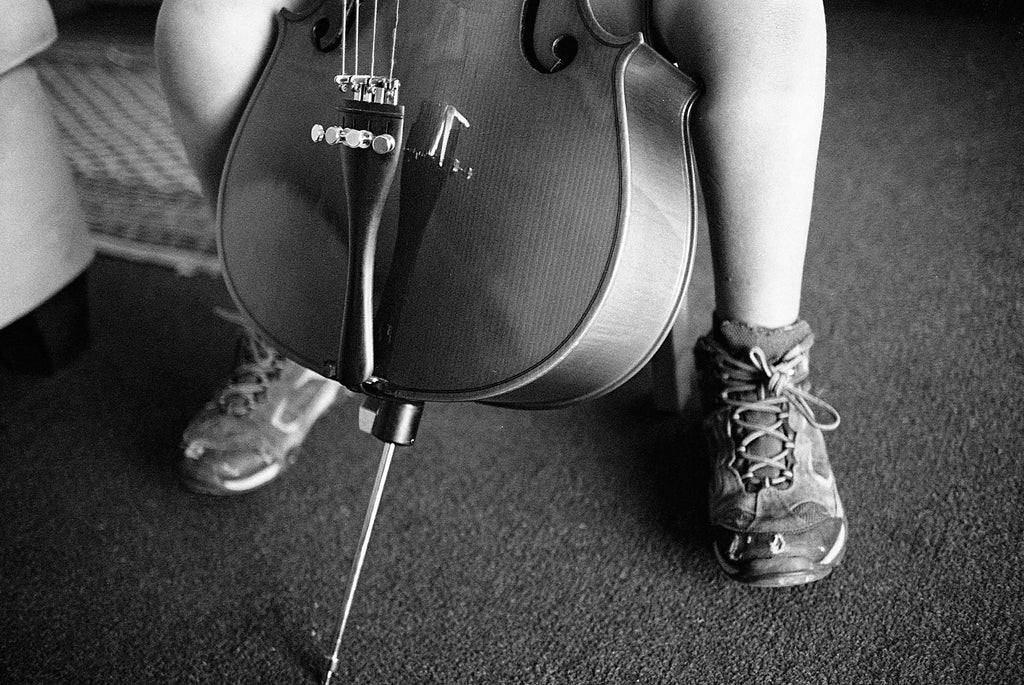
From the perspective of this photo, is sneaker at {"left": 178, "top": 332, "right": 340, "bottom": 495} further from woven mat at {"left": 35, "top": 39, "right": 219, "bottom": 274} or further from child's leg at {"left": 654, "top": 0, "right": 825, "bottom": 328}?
child's leg at {"left": 654, "top": 0, "right": 825, "bottom": 328}

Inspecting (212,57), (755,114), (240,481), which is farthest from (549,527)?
(212,57)

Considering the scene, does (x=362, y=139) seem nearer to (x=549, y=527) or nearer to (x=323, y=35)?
(x=323, y=35)

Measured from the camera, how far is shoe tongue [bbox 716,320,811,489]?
0.80 metres

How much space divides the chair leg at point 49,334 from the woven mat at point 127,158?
198 millimetres

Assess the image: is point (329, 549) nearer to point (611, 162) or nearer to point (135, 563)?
point (135, 563)

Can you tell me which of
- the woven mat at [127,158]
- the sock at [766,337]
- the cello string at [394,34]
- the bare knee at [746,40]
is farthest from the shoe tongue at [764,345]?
the woven mat at [127,158]

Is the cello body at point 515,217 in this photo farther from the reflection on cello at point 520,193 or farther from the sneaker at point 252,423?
the sneaker at point 252,423

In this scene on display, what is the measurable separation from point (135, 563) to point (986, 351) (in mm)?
932

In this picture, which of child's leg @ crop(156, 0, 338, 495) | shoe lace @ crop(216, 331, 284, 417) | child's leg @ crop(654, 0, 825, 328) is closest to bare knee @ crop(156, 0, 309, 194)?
child's leg @ crop(156, 0, 338, 495)

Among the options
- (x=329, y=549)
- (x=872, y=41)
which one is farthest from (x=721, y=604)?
(x=872, y=41)

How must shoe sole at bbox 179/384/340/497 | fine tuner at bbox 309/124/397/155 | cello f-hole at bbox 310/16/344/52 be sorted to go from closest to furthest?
fine tuner at bbox 309/124/397/155, cello f-hole at bbox 310/16/344/52, shoe sole at bbox 179/384/340/497

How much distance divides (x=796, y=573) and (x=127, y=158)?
1.41 meters

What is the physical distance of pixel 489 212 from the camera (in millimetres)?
599

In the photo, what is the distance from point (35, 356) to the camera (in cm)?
108
